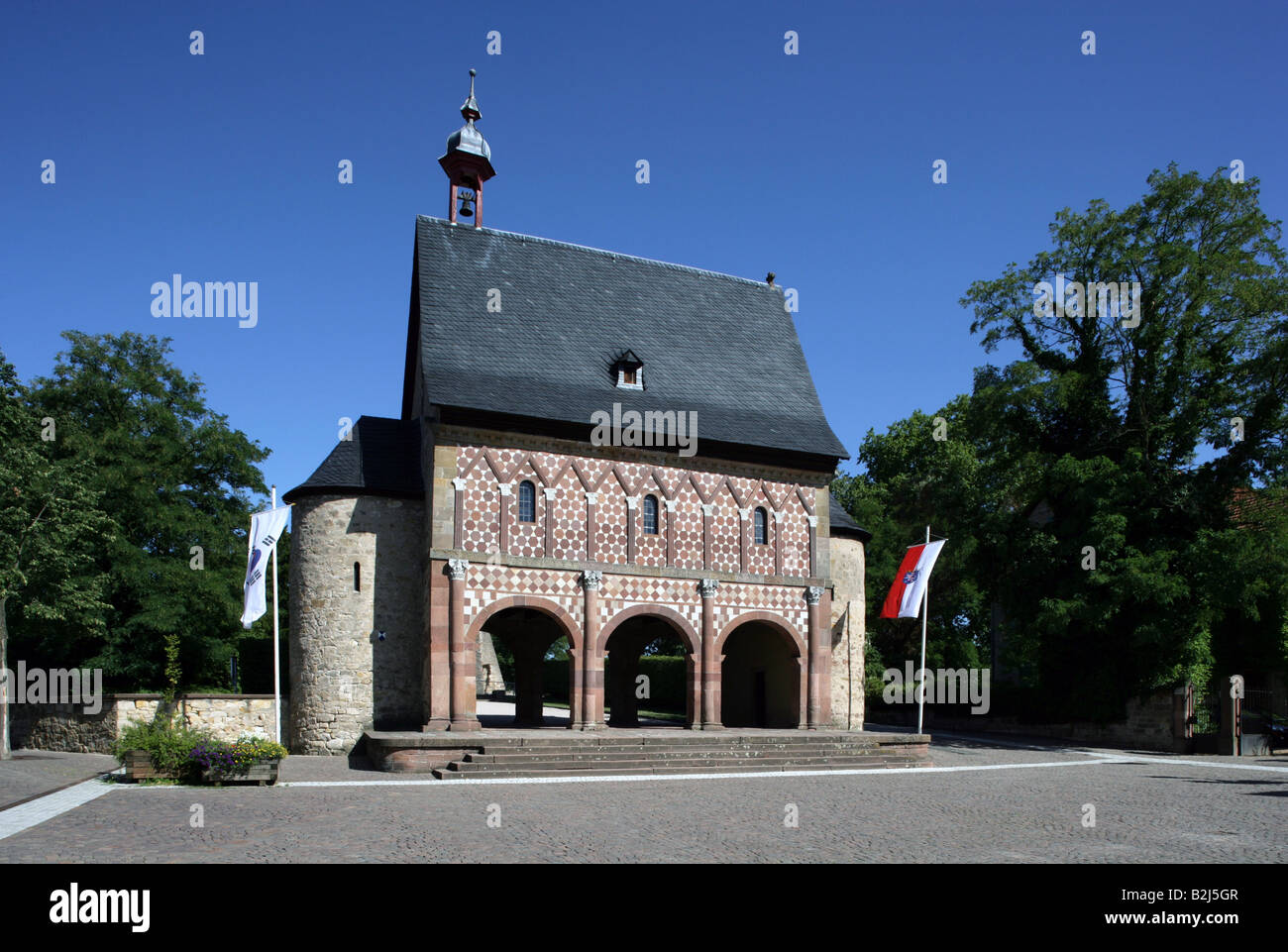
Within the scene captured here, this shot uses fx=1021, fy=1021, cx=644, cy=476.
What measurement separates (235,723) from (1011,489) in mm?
23896

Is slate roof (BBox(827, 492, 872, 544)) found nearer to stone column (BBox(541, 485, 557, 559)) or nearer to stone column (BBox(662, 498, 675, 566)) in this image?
stone column (BBox(662, 498, 675, 566))

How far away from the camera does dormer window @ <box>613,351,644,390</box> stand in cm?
2853

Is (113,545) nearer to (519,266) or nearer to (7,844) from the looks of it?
(519,266)

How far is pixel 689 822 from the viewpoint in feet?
44.1

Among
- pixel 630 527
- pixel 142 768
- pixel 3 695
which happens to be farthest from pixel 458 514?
pixel 3 695

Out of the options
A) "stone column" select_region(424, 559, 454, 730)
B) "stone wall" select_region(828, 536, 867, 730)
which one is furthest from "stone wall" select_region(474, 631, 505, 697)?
"stone column" select_region(424, 559, 454, 730)

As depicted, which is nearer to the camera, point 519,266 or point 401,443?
point 401,443

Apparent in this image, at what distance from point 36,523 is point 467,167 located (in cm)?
1588

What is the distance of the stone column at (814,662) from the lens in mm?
28156

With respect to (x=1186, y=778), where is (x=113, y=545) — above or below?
above

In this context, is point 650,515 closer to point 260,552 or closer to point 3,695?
point 260,552

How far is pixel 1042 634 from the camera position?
32.4m

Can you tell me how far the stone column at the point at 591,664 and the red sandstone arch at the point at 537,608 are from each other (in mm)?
238
